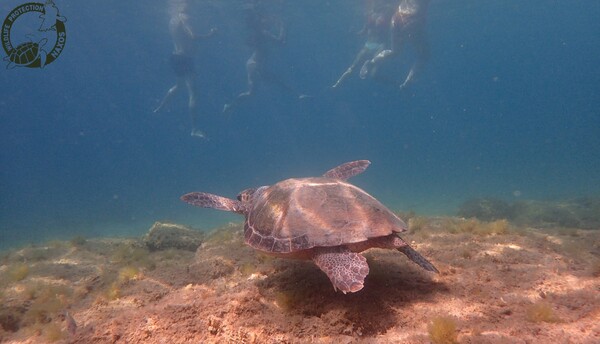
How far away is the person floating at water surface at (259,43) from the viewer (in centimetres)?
2948

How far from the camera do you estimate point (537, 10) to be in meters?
55.6

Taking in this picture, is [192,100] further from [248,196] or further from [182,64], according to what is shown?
[248,196]

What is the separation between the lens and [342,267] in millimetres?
3375

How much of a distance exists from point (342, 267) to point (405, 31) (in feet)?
82.7

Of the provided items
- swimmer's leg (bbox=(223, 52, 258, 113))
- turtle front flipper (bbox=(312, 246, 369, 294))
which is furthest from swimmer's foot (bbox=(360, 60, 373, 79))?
turtle front flipper (bbox=(312, 246, 369, 294))

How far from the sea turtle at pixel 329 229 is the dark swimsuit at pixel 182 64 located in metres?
27.4

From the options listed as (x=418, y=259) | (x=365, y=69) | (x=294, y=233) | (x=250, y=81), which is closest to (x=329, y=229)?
(x=294, y=233)

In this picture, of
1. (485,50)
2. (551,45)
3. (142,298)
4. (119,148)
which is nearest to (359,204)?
(142,298)

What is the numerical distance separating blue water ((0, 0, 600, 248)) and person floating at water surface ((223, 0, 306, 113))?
2711mm

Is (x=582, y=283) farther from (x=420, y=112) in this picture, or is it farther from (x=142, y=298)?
(x=420, y=112)

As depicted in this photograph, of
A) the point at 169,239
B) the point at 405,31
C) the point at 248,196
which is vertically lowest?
the point at 248,196

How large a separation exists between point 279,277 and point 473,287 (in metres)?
2.63

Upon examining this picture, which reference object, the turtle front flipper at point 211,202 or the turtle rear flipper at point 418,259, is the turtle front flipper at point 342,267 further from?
the turtle front flipper at point 211,202

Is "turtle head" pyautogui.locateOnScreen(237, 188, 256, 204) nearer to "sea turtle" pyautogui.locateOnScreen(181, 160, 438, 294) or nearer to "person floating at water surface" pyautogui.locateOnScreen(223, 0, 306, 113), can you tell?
"sea turtle" pyautogui.locateOnScreen(181, 160, 438, 294)
